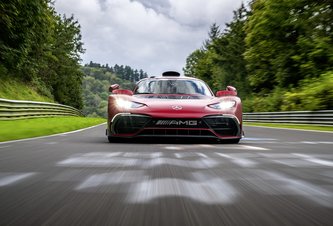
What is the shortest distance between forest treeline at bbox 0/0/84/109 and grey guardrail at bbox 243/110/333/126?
1510cm

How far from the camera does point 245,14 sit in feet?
166

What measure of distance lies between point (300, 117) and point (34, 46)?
75.2 ft

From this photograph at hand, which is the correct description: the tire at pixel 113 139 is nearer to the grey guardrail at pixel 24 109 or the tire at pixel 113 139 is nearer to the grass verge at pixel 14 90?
the grey guardrail at pixel 24 109

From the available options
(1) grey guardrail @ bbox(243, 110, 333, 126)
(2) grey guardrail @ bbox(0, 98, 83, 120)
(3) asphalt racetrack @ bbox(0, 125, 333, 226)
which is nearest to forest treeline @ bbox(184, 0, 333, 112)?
(1) grey guardrail @ bbox(243, 110, 333, 126)

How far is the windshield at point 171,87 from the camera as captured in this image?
8.39 meters

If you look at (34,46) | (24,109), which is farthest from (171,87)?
(34,46)

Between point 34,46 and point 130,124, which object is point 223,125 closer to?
point 130,124

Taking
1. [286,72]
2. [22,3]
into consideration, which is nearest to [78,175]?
[22,3]

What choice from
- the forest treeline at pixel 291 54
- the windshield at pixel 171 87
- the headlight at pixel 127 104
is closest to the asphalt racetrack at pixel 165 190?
A: the headlight at pixel 127 104

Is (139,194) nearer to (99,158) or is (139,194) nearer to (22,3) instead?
(99,158)

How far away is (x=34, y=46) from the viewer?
35.4 m

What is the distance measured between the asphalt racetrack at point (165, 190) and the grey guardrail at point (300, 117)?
13444mm

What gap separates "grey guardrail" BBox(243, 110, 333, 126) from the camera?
57.8ft

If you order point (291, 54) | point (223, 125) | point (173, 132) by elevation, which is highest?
point (291, 54)
